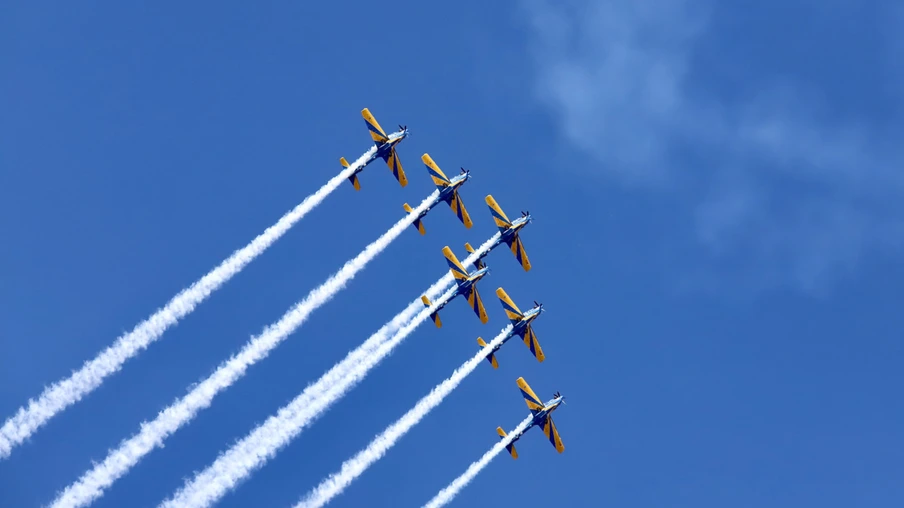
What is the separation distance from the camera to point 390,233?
116 meters

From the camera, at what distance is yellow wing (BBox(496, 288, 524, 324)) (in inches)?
4579

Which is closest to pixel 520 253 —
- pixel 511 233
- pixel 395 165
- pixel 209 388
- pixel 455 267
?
pixel 511 233

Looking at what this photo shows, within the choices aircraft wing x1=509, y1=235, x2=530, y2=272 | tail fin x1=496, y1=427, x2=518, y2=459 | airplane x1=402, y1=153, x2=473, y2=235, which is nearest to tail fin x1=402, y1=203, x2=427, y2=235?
airplane x1=402, y1=153, x2=473, y2=235

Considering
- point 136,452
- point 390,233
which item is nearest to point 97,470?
point 136,452

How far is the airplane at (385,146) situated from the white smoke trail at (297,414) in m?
9.21

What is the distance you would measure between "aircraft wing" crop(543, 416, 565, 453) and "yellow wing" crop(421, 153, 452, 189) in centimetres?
2031

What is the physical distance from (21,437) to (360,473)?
80.0ft

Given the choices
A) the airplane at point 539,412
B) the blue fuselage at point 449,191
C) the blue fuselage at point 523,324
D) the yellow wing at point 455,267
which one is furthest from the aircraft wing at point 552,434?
the blue fuselage at point 449,191

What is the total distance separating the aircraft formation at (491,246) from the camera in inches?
4542

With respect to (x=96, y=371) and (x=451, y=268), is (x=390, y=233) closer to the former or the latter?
(x=451, y=268)

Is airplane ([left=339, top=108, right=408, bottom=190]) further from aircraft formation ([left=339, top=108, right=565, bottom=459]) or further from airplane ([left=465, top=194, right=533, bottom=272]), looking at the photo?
airplane ([left=465, top=194, right=533, bottom=272])

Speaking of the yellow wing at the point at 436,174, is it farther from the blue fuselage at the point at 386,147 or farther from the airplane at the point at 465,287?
the airplane at the point at 465,287

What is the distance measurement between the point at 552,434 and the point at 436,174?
2281 cm

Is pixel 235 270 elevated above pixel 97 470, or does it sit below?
above
